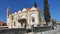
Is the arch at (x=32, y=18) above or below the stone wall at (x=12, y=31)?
above

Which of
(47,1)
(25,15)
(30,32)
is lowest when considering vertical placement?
(30,32)

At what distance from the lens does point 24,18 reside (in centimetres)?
5228

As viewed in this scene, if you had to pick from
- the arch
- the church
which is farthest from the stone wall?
the arch

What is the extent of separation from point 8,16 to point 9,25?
4.71 meters

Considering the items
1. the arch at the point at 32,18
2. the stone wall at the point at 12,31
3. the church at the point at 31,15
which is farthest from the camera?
the arch at the point at 32,18

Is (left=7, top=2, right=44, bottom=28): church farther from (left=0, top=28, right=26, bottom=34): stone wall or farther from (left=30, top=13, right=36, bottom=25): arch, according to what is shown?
(left=0, top=28, right=26, bottom=34): stone wall

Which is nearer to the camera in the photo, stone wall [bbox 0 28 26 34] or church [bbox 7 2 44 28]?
stone wall [bbox 0 28 26 34]

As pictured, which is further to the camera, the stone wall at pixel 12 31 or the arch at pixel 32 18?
the arch at pixel 32 18

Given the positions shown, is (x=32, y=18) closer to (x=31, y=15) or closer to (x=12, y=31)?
(x=31, y=15)

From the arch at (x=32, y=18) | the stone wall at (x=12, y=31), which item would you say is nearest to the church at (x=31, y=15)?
the arch at (x=32, y=18)

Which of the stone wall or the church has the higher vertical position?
the church

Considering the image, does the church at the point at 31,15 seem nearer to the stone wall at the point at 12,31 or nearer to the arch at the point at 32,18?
the arch at the point at 32,18

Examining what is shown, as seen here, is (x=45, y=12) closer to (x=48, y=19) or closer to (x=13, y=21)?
(x=48, y=19)

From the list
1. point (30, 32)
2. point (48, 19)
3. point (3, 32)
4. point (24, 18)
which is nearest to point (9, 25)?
point (24, 18)
